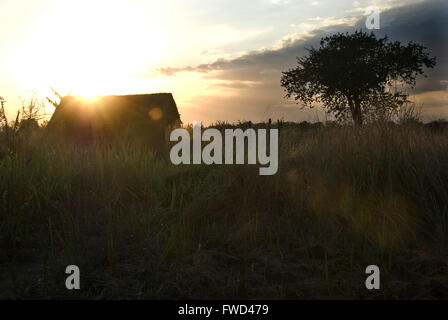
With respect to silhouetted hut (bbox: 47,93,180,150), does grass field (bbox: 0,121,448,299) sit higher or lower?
lower

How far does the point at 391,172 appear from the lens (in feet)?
15.9

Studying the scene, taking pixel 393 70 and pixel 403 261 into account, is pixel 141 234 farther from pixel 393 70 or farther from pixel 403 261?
pixel 393 70

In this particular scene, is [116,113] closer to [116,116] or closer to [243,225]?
[116,116]

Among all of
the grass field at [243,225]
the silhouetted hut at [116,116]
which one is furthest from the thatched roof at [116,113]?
the grass field at [243,225]

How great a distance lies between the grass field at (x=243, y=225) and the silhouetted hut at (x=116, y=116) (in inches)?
424

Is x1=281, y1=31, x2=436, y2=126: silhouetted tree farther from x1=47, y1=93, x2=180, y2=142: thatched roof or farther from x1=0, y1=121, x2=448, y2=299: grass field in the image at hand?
x1=0, y1=121, x2=448, y2=299: grass field

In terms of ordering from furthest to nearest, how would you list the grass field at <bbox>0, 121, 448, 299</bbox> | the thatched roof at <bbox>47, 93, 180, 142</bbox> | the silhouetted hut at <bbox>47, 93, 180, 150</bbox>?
the thatched roof at <bbox>47, 93, 180, 142</bbox> → the silhouetted hut at <bbox>47, 93, 180, 150</bbox> → the grass field at <bbox>0, 121, 448, 299</bbox>

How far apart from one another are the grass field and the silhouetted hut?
424 inches

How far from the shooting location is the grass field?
3.15 m

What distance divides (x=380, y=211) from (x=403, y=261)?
2.90ft

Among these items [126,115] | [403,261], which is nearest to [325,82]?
[126,115]

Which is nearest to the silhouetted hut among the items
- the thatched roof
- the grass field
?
the thatched roof

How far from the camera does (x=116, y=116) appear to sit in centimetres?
1745

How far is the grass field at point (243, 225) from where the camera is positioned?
124 inches
